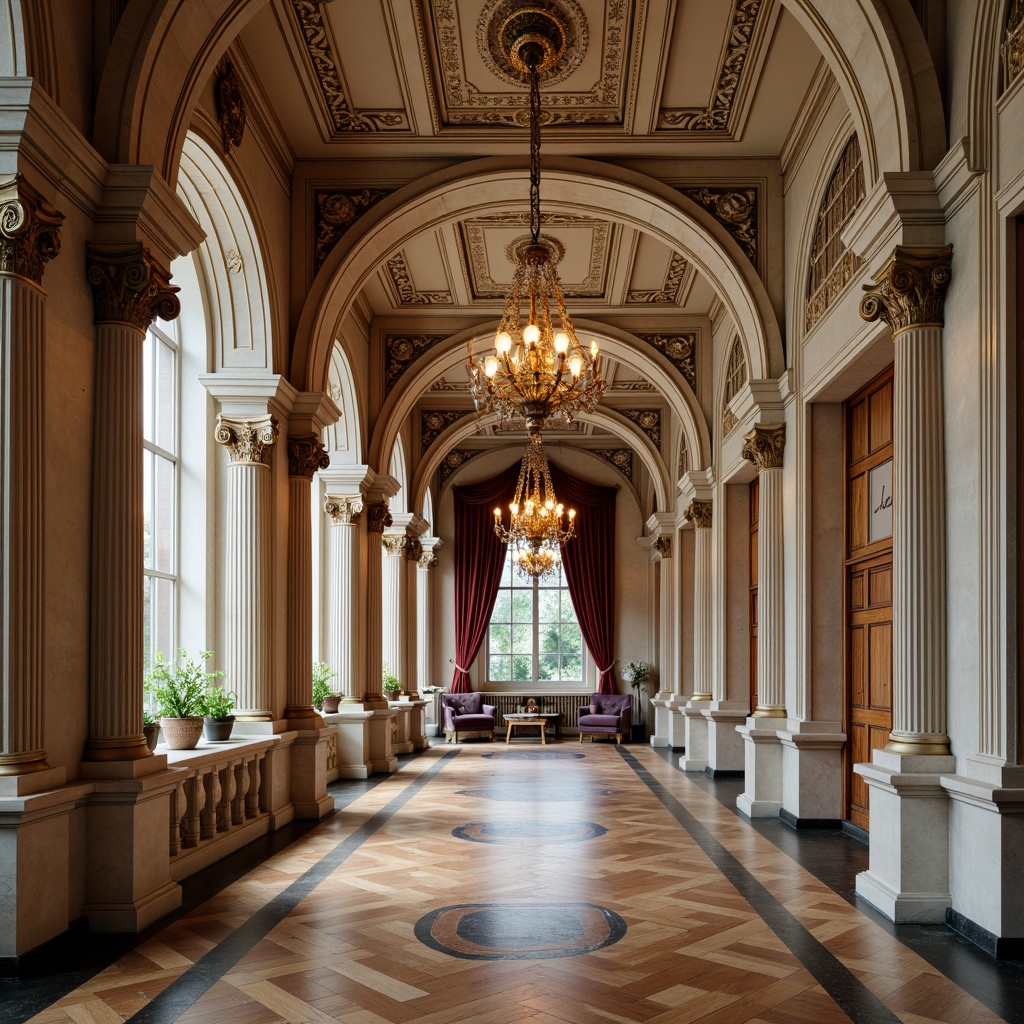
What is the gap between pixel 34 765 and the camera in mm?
4785

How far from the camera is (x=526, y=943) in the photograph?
17.3 feet

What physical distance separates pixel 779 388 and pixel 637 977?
20.5ft

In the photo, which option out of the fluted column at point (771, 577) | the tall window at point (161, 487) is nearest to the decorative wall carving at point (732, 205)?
the fluted column at point (771, 577)

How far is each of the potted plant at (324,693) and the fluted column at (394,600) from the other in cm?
381

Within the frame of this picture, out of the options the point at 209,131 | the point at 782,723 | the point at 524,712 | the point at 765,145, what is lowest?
the point at 524,712

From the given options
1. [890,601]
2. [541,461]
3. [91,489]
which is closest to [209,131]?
[91,489]

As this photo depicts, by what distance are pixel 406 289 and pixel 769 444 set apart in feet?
18.3

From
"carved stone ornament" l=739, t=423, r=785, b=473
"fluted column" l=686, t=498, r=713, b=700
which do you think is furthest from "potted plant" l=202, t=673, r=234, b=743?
"fluted column" l=686, t=498, r=713, b=700

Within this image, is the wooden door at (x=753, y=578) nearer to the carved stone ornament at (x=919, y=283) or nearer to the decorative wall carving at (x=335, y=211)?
the decorative wall carving at (x=335, y=211)

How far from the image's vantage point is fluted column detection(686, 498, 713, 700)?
13.8 metres

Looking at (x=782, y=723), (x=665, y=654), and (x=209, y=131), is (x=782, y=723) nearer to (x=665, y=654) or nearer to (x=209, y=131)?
(x=209, y=131)

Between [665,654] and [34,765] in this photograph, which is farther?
[665,654]

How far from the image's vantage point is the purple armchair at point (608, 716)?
1981 cm

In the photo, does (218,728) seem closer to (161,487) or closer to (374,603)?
(161,487)
